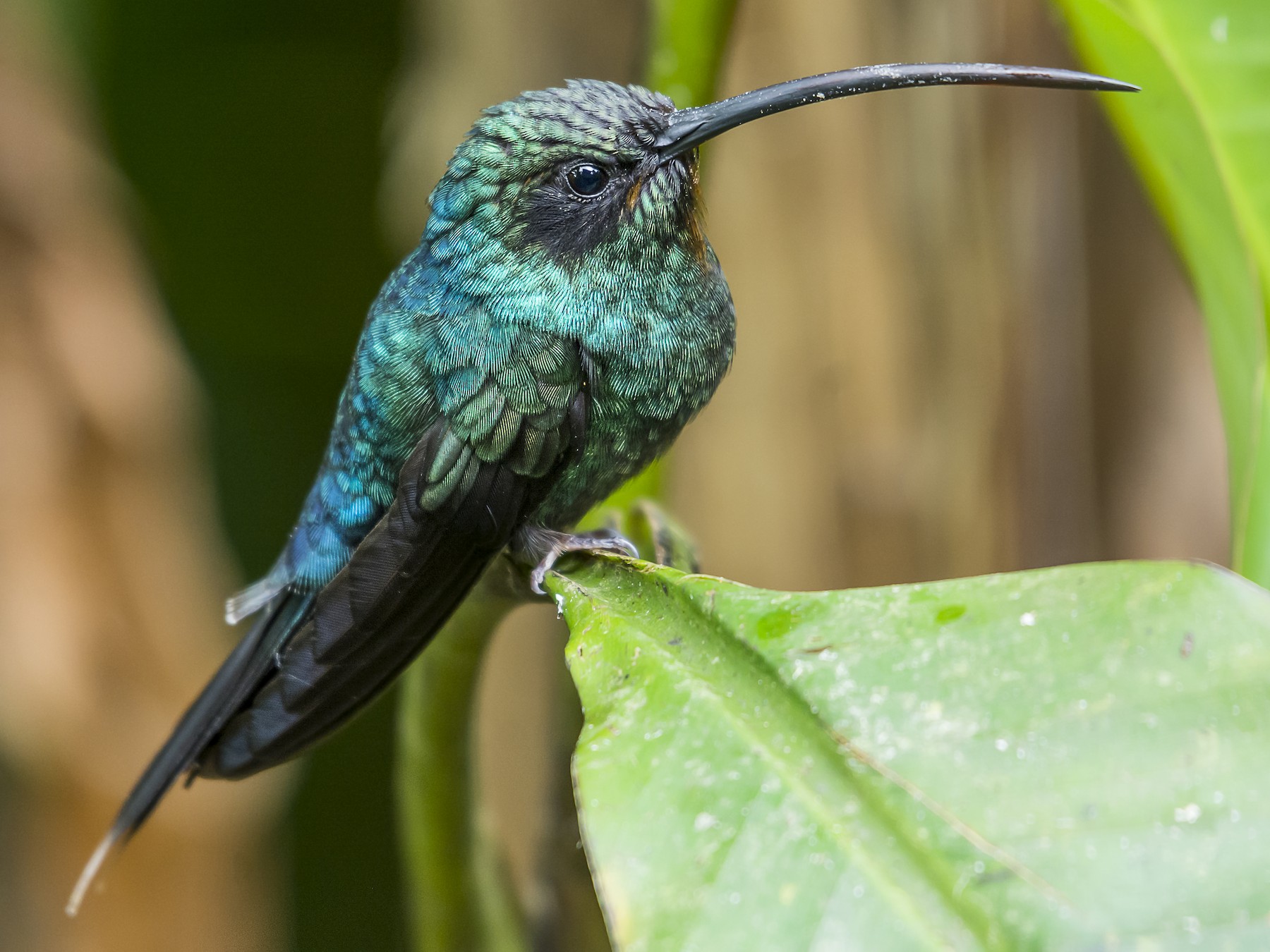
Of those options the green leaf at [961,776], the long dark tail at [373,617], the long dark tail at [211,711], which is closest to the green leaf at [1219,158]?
the green leaf at [961,776]

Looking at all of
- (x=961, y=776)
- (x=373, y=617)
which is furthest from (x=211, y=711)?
(x=961, y=776)

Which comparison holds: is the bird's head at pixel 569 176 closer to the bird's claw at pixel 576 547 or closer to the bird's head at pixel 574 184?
the bird's head at pixel 574 184

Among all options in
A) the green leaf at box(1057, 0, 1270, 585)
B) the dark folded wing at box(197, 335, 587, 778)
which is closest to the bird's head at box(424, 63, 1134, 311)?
the dark folded wing at box(197, 335, 587, 778)

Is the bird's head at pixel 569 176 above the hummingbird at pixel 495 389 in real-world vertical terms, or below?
above

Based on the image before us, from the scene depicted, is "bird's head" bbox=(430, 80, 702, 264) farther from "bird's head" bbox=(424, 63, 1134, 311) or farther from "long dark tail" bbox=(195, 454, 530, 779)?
"long dark tail" bbox=(195, 454, 530, 779)

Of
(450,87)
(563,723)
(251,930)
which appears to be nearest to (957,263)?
(450,87)

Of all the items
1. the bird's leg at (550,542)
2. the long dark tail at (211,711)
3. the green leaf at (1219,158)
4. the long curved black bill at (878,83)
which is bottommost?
the long dark tail at (211,711)
